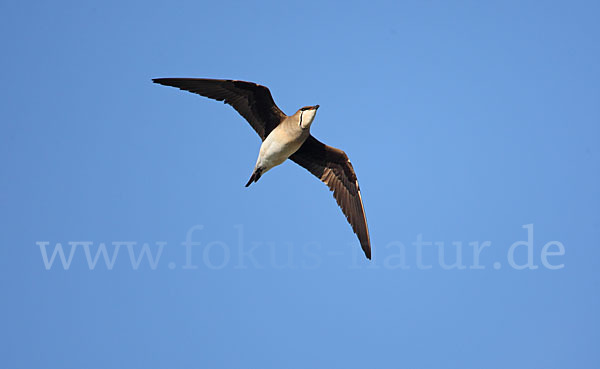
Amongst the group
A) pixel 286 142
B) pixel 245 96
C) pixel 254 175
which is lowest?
pixel 254 175

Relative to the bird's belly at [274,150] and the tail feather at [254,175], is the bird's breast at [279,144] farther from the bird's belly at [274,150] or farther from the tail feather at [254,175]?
the tail feather at [254,175]

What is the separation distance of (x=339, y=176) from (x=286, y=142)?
200 centimetres

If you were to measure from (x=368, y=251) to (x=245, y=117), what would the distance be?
3.45m

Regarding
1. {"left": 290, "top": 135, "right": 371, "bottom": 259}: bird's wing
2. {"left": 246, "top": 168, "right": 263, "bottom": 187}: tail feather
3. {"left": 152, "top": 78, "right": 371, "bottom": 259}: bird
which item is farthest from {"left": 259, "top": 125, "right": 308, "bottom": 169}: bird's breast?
{"left": 290, "top": 135, "right": 371, "bottom": 259}: bird's wing

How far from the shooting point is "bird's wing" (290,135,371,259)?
13344 mm

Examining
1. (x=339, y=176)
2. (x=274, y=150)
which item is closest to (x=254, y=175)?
(x=274, y=150)

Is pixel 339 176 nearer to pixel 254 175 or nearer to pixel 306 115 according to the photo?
pixel 254 175

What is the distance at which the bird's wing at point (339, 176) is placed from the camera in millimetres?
13344

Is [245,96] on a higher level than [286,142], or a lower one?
higher

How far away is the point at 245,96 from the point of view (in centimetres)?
1194

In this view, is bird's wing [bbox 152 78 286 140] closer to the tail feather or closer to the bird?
the bird

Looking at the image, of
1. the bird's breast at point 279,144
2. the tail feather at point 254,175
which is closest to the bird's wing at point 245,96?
the bird's breast at point 279,144

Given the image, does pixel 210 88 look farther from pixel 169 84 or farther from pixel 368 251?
pixel 368 251

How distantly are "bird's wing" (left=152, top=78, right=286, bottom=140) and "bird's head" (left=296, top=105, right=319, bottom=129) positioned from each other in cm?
62
